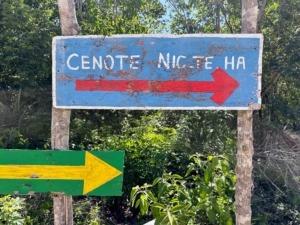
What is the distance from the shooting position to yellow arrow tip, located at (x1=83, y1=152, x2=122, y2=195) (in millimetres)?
1919

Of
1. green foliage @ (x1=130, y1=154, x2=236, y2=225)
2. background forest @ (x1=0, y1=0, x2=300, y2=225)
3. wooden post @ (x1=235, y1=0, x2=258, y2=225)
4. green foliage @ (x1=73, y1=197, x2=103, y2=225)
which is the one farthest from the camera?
background forest @ (x1=0, y1=0, x2=300, y2=225)

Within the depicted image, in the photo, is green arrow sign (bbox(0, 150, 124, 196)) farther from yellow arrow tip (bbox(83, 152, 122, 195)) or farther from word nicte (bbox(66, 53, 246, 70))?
word nicte (bbox(66, 53, 246, 70))

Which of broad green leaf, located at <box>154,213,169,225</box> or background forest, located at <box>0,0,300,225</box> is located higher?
background forest, located at <box>0,0,300,225</box>

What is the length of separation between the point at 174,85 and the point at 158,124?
3.54 metres

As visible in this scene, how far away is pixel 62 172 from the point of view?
6.34ft

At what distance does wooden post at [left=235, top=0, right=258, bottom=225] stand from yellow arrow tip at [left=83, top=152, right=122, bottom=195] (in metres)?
0.73

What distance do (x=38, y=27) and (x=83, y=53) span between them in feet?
13.2

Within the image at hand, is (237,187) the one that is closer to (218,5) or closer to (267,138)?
(267,138)

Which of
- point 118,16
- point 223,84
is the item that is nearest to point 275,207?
point 223,84

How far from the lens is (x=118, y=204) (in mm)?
4461

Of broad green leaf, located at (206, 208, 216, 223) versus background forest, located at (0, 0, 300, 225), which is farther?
background forest, located at (0, 0, 300, 225)

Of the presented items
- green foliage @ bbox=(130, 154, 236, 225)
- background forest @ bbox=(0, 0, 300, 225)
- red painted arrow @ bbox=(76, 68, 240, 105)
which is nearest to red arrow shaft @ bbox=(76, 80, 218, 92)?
red painted arrow @ bbox=(76, 68, 240, 105)

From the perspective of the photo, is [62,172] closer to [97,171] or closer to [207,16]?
[97,171]

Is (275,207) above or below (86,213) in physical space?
above
